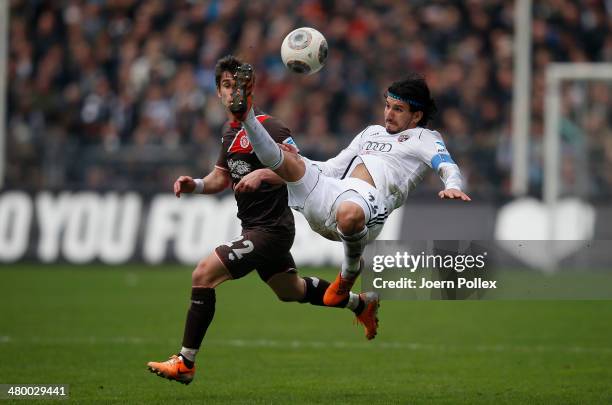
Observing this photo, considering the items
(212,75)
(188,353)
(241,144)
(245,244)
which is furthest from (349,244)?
(212,75)

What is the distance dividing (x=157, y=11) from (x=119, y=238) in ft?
21.6

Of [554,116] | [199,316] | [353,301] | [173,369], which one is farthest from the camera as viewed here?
[554,116]

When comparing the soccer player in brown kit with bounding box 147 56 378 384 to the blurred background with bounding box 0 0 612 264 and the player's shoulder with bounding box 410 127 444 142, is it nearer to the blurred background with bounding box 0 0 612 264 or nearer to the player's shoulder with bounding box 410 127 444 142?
the player's shoulder with bounding box 410 127 444 142

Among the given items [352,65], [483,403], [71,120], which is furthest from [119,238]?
[483,403]

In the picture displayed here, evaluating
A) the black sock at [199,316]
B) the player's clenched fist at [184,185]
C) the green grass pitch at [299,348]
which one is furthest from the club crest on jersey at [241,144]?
the green grass pitch at [299,348]

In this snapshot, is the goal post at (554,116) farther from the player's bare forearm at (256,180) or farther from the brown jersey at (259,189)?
the player's bare forearm at (256,180)

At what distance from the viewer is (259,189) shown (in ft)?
29.2

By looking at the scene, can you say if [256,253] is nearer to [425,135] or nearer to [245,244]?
[245,244]

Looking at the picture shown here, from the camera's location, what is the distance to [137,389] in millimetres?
9078

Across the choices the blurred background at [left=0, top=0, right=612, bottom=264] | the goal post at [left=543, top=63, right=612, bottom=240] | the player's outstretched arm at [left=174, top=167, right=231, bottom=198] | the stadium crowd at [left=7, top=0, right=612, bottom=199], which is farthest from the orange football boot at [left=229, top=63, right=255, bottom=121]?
the stadium crowd at [left=7, top=0, right=612, bottom=199]

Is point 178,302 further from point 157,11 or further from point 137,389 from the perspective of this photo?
point 157,11

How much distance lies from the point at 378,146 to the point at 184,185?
158cm

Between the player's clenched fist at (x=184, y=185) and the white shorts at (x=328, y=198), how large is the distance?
30.8 inches

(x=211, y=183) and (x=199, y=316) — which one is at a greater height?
(x=211, y=183)
